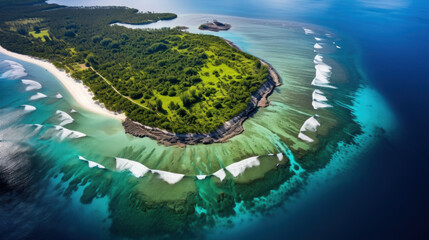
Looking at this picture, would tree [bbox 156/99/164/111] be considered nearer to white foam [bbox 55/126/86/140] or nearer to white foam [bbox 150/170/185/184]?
white foam [bbox 55/126/86/140]

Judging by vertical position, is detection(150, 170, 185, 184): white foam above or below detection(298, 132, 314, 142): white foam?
below

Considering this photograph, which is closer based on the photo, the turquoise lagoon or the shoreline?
the turquoise lagoon

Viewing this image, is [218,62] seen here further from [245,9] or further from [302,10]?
[302,10]

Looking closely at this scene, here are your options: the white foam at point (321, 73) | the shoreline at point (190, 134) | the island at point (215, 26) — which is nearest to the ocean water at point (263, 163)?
the white foam at point (321, 73)

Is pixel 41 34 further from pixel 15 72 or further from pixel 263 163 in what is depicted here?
pixel 263 163

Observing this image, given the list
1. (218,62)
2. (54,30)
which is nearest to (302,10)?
(218,62)

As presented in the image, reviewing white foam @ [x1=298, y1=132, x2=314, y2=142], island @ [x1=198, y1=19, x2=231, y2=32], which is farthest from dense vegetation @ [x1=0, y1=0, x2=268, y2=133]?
island @ [x1=198, y1=19, x2=231, y2=32]
